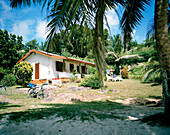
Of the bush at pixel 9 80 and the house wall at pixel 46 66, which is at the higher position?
the house wall at pixel 46 66

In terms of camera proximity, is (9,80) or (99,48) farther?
(9,80)

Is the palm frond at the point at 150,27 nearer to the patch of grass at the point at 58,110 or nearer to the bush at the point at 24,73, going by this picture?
the patch of grass at the point at 58,110

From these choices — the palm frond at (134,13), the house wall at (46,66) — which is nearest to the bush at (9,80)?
the house wall at (46,66)

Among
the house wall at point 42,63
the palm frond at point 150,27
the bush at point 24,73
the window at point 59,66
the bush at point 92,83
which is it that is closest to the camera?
the palm frond at point 150,27

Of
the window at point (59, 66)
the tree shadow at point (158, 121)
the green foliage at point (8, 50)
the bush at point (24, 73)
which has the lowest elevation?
the tree shadow at point (158, 121)

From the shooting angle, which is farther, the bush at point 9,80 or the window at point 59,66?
the window at point 59,66

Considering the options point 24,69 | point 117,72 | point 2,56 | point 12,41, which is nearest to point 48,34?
point 24,69

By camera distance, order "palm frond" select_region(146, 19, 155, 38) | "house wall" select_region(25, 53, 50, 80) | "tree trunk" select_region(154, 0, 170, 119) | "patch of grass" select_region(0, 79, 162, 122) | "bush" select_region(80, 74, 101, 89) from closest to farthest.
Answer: "tree trunk" select_region(154, 0, 170, 119), "patch of grass" select_region(0, 79, 162, 122), "palm frond" select_region(146, 19, 155, 38), "bush" select_region(80, 74, 101, 89), "house wall" select_region(25, 53, 50, 80)

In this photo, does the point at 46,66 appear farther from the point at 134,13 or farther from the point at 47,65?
the point at 134,13

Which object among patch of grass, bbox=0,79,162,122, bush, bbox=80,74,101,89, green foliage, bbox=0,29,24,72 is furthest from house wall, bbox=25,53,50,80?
patch of grass, bbox=0,79,162,122

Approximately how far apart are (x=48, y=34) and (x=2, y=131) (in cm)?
217

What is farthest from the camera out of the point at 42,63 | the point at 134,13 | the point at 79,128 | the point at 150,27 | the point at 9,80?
the point at 42,63

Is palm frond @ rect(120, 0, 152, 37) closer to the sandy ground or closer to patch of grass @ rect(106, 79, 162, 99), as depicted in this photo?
the sandy ground

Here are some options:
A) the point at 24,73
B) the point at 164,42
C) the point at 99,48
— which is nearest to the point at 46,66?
the point at 24,73
